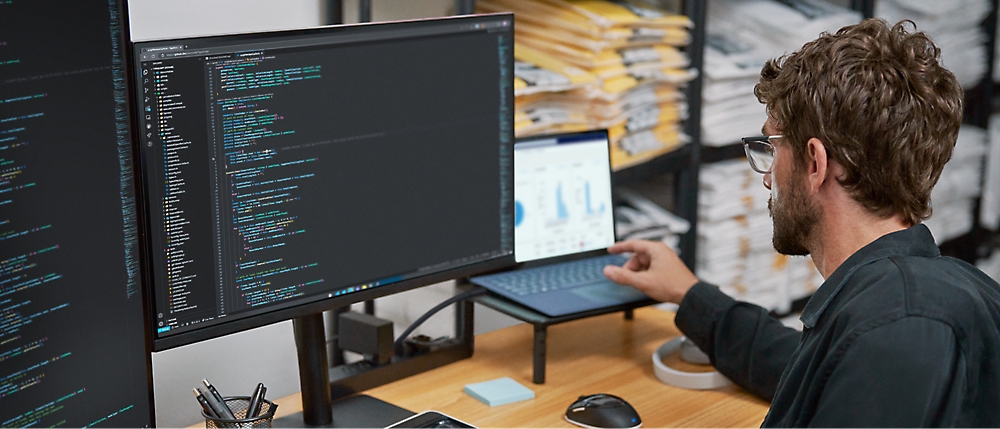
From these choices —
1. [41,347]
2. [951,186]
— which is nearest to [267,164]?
[41,347]

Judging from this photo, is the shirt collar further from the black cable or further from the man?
the black cable

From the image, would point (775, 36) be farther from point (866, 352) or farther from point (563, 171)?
point (866, 352)

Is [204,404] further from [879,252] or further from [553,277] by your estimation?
[879,252]

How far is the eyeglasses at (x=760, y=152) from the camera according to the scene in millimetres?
1150

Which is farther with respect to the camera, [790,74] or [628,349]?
[628,349]

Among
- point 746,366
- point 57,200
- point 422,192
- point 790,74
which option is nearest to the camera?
point 57,200

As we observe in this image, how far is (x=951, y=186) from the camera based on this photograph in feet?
9.62

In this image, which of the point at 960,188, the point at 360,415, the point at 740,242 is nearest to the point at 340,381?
the point at 360,415

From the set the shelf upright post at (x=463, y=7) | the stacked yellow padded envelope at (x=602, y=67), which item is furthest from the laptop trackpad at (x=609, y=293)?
the shelf upright post at (x=463, y=7)

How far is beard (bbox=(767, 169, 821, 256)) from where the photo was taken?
3.59ft

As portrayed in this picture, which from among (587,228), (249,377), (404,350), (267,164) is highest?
(267,164)

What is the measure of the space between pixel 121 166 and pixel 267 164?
0.70 feet

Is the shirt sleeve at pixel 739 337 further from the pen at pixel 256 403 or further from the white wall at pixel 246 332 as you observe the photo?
the pen at pixel 256 403

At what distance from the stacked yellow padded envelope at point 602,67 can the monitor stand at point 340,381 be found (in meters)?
0.52
